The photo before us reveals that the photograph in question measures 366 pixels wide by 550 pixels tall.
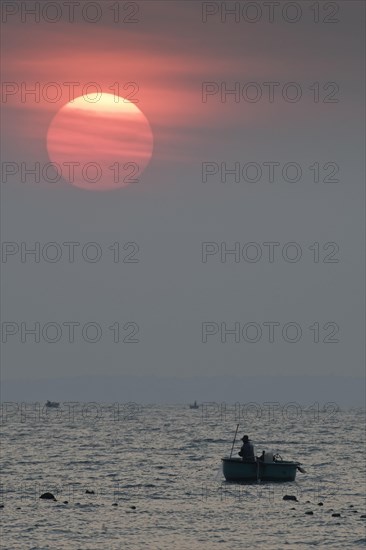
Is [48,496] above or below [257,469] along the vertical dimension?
below

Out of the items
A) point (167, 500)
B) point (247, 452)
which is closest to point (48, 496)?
point (167, 500)

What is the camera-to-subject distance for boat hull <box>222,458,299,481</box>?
213 feet

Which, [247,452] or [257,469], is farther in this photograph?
[247,452]

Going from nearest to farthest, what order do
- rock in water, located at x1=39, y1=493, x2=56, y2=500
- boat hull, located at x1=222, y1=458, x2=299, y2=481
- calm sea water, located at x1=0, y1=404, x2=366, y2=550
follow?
calm sea water, located at x1=0, y1=404, x2=366, y2=550, rock in water, located at x1=39, y1=493, x2=56, y2=500, boat hull, located at x1=222, y1=458, x2=299, y2=481

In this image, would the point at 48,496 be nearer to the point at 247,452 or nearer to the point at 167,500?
the point at 167,500

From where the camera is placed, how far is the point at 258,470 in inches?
2559

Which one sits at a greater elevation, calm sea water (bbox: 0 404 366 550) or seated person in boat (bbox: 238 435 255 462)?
seated person in boat (bbox: 238 435 255 462)

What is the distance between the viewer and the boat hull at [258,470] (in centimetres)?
6494

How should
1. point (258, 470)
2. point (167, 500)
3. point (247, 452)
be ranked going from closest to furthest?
point (167, 500), point (258, 470), point (247, 452)

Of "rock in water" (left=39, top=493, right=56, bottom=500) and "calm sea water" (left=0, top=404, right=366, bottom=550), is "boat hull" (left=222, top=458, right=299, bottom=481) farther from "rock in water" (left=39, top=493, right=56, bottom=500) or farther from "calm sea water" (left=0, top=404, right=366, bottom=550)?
"rock in water" (left=39, top=493, right=56, bottom=500)

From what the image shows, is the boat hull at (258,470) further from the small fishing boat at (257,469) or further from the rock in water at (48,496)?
the rock in water at (48,496)

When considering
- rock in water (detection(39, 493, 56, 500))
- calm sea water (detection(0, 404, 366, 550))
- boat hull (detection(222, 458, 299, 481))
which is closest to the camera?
calm sea water (detection(0, 404, 366, 550))

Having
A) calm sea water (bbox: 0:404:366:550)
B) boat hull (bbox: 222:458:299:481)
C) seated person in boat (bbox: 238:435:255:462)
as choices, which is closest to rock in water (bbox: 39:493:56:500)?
calm sea water (bbox: 0:404:366:550)

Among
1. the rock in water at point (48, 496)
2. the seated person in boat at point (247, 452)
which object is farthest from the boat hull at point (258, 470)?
the rock in water at point (48, 496)
